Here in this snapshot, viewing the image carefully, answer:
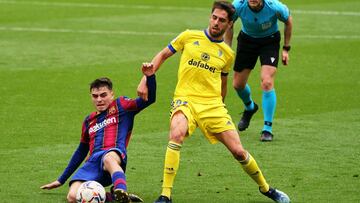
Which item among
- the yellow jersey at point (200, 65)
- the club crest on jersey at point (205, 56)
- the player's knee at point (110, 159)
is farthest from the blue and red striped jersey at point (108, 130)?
the club crest on jersey at point (205, 56)

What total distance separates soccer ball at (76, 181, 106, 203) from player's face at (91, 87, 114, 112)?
100 centimetres

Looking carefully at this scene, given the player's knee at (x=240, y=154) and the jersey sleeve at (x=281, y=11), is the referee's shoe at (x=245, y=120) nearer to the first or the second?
the jersey sleeve at (x=281, y=11)

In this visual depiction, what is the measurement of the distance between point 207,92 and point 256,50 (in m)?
4.03

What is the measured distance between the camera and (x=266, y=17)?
13500 mm

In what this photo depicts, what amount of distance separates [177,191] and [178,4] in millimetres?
19312

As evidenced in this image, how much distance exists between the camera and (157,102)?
52.6 ft

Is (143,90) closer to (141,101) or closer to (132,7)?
(141,101)

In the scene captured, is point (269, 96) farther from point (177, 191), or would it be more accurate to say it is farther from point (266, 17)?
point (177, 191)

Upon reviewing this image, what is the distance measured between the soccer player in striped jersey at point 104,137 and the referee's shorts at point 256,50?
158 inches

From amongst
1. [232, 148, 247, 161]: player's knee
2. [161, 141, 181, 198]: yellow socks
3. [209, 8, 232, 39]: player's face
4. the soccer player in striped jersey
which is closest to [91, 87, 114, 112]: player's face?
the soccer player in striped jersey

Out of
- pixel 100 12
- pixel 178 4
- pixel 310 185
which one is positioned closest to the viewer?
pixel 310 185

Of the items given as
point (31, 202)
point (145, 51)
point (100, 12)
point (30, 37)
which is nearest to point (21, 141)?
point (31, 202)

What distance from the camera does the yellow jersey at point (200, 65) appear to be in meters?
9.99

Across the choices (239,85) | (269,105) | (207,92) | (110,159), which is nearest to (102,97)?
(110,159)
